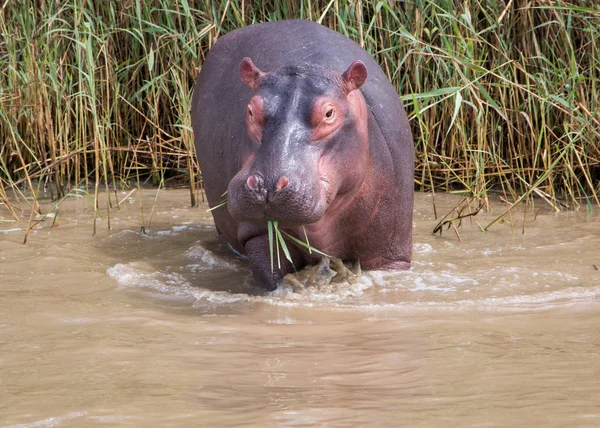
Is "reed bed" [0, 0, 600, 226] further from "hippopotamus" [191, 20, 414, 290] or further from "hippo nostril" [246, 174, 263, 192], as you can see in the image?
"hippo nostril" [246, 174, 263, 192]

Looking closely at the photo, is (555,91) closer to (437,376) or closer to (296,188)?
(296,188)

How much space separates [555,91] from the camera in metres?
5.55

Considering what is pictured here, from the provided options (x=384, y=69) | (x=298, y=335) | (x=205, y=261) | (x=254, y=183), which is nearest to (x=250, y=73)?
(x=254, y=183)

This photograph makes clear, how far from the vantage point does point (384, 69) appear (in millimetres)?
5953

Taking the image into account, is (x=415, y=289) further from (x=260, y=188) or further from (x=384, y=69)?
(x=384, y=69)

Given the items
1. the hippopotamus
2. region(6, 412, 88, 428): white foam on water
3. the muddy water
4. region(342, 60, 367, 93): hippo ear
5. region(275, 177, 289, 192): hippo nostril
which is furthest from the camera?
region(342, 60, 367, 93): hippo ear

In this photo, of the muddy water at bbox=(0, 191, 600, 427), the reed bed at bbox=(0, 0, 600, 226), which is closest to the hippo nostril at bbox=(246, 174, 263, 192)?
the muddy water at bbox=(0, 191, 600, 427)

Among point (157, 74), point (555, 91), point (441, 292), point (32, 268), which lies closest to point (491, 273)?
point (441, 292)

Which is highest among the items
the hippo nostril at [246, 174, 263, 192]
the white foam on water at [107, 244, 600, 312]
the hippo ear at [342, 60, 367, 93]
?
the hippo ear at [342, 60, 367, 93]

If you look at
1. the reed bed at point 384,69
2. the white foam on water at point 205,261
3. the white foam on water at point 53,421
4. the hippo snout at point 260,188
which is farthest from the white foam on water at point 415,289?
the white foam on water at point 53,421

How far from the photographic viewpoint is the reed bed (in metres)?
5.48

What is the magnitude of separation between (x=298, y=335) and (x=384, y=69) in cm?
290

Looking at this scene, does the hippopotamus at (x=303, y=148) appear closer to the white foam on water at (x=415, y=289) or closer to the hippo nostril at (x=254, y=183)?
the hippo nostril at (x=254, y=183)

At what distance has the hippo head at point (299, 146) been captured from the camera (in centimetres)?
343
